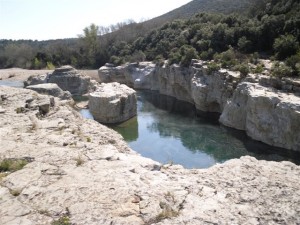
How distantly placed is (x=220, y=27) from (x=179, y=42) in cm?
691

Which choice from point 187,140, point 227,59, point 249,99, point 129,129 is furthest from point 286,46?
point 129,129

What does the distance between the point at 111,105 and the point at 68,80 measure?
546 inches

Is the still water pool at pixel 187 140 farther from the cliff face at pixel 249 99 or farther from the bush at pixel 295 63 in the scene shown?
the bush at pixel 295 63

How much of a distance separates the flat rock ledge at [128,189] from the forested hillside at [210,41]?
1664 cm

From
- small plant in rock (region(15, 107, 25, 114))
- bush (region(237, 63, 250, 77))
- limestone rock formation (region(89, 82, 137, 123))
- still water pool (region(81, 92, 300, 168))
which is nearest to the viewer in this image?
small plant in rock (region(15, 107, 25, 114))

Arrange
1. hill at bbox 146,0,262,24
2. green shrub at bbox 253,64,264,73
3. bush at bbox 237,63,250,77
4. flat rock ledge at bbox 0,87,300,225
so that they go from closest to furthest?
flat rock ledge at bbox 0,87,300,225 → green shrub at bbox 253,64,264,73 → bush at bbox 237,63,250,77 → hill at bbox 146,0,262,24

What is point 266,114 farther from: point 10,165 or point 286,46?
point 10,165

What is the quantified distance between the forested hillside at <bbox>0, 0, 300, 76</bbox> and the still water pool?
16.7ft

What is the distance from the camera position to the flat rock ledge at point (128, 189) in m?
5.25

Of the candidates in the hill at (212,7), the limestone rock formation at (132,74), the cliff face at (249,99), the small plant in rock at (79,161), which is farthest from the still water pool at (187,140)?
the hill at (212,7)

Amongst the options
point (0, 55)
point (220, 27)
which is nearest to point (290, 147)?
point (220, 27)

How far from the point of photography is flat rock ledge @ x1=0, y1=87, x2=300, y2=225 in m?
5.25

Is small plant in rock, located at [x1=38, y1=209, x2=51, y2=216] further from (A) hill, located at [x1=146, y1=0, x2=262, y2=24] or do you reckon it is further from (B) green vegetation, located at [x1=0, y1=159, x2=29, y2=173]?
(A) hill, located at [x1=146, y1=0, x2=262, y2=24]

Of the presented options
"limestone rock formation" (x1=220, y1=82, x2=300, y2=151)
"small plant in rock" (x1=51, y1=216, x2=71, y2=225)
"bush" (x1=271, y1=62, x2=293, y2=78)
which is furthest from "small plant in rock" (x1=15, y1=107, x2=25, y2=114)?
"bush" (x1=271, y1=62, x2=293, y2=78)
